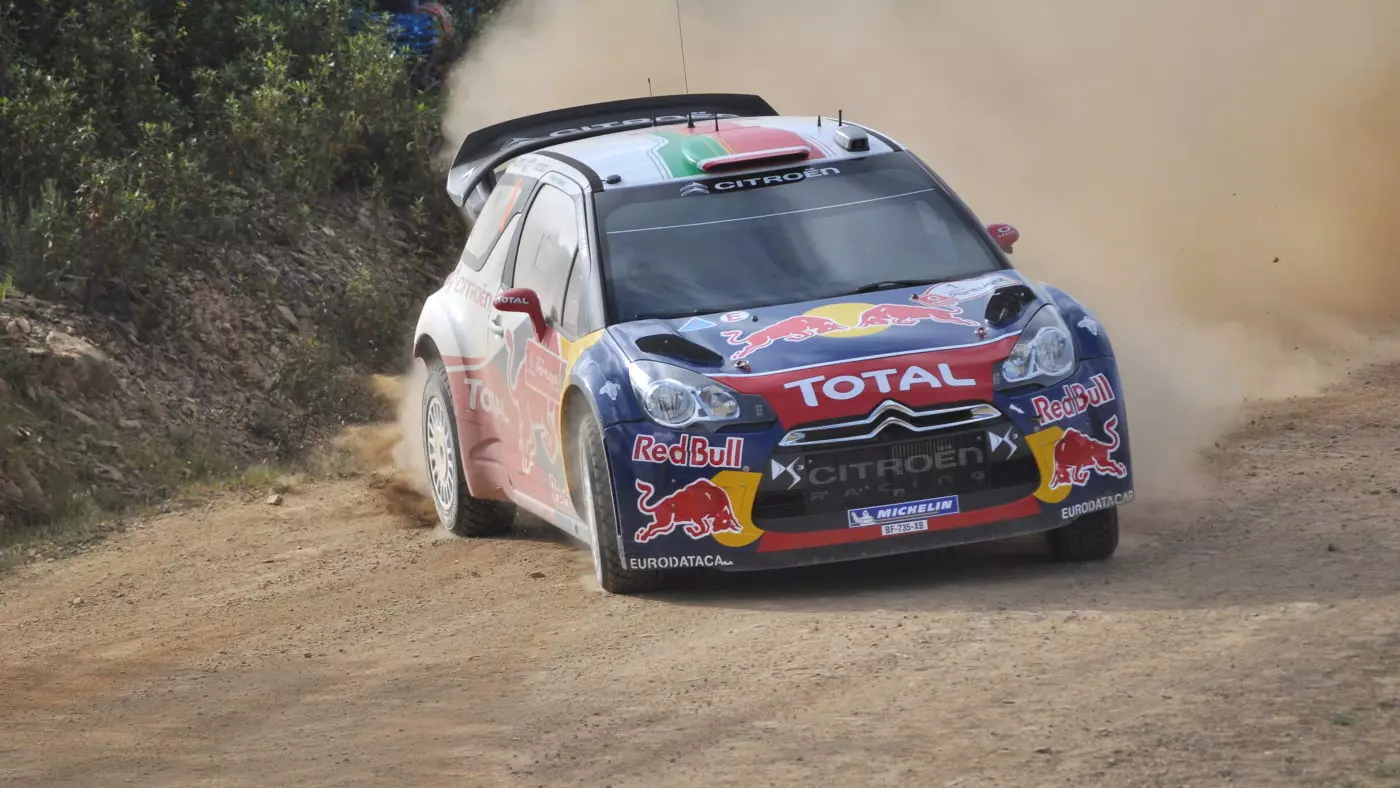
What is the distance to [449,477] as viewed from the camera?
939cm

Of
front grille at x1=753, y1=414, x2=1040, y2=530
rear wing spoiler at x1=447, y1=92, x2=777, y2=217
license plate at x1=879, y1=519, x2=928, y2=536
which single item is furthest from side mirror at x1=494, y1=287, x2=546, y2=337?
license plate at x1=879, y1=519, x2=928, y2=536

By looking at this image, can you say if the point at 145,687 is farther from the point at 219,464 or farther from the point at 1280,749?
the point at 219,464

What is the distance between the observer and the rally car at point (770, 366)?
6.96 meters

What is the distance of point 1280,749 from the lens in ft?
15.8

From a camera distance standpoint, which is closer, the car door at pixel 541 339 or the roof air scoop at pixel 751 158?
the car door at pixel 541 339

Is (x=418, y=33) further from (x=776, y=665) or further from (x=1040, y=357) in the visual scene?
(x=776, y=665)

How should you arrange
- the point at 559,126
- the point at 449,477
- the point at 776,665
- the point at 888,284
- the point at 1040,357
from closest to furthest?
the point at 776,665, the point at 1040,357, the point at 888,284, the point at 449,477, the point at 559,126

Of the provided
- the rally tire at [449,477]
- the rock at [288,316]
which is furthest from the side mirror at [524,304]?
the rock at [288,316]

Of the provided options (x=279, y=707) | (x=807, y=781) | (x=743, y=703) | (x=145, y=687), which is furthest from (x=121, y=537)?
(x=807, y=781)

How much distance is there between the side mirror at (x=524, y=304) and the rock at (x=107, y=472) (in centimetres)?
377

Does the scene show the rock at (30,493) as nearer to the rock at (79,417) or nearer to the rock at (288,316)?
the rock at (79,417)

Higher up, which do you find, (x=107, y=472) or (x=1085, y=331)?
(x=1085, y=331)

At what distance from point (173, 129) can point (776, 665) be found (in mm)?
9450

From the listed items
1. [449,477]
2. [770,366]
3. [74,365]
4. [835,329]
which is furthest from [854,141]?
[74,365]
